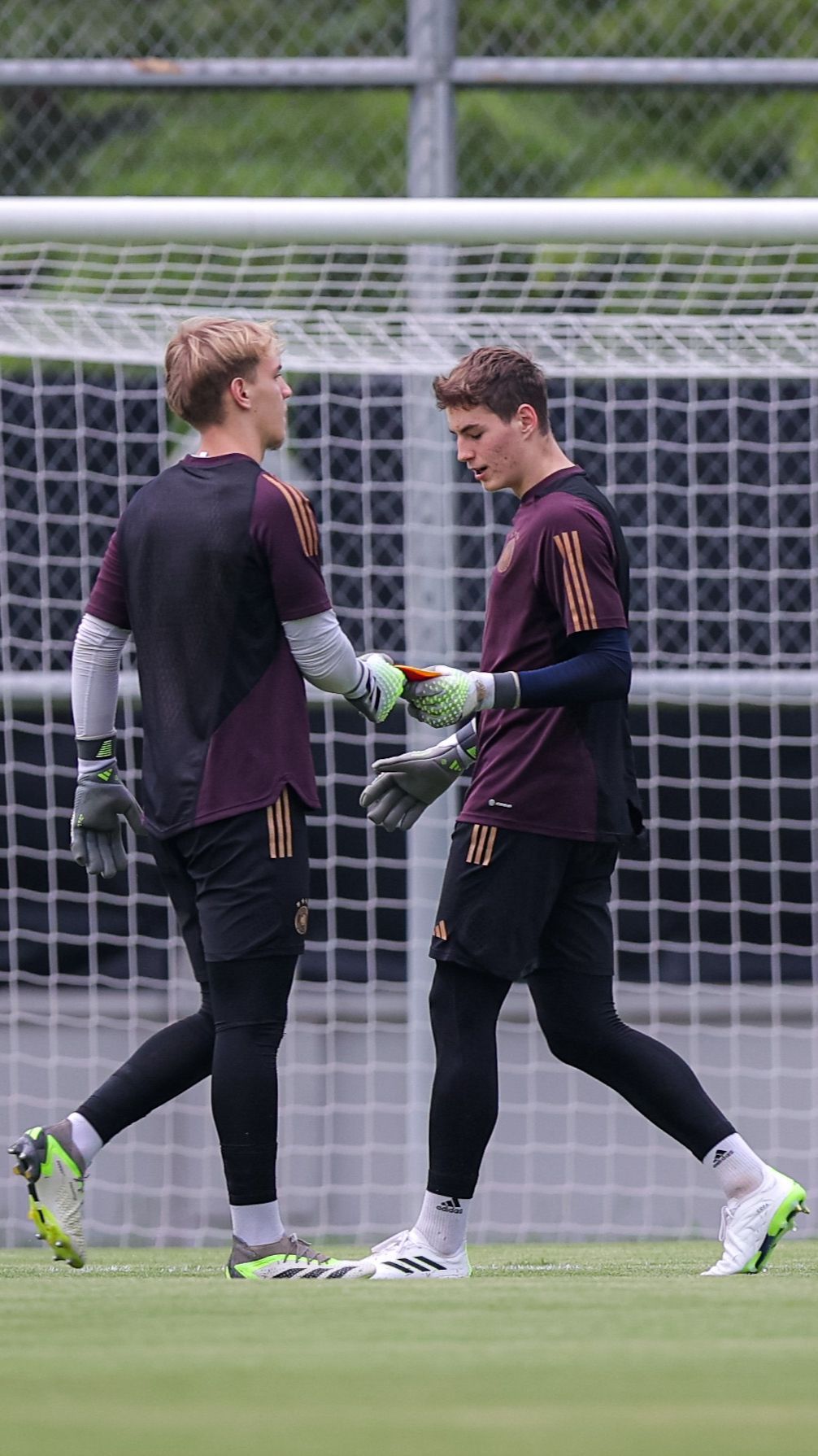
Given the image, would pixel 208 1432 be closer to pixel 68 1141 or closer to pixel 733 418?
pixel 68 1141

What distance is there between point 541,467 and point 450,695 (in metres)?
0.43

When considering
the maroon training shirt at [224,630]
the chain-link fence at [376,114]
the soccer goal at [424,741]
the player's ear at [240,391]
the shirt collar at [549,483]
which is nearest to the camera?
the maroon training shirt at [224,630]

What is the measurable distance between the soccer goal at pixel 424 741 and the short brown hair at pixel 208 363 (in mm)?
1821

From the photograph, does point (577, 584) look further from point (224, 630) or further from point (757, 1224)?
point (757, 1224)

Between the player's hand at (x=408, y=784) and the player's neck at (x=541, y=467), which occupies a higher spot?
the player's neck at (x=541, y=467)

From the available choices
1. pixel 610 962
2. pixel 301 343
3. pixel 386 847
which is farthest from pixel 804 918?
pixel 610 962

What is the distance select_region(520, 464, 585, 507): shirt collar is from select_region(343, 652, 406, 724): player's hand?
1.16ft

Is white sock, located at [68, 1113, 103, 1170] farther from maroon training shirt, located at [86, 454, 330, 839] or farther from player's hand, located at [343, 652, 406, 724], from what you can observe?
player's hand, located at [343, 652, 406, 724]

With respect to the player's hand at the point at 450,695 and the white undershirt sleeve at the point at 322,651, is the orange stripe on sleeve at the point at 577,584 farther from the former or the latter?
the white undershirt sleeve at the point at 322,651

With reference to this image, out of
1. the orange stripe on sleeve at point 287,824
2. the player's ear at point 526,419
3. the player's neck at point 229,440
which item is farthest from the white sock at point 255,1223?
the player's ear at point 526,419

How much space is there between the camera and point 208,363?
3.03 meters

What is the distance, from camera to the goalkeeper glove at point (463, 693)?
301 cm

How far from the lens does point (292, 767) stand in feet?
9.78

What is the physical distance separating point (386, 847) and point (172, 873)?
333cm
